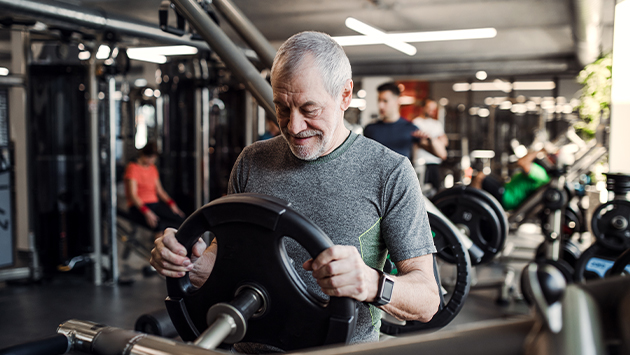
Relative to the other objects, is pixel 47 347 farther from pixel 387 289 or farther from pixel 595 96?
pixel 595 96

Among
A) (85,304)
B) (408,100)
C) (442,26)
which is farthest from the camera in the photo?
(408,100)

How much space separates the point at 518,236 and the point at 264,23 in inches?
209

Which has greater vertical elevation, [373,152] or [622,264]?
[373,152]

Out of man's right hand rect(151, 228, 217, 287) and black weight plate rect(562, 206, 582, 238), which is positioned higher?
man's right hand rect(151, 228, 217, 287)

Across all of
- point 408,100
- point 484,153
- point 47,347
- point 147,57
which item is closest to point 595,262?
point 47,347

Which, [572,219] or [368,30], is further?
[368,30]

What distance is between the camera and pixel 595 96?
231 inches

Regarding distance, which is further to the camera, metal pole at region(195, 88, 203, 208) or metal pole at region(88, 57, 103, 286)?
metal pole at region(195, 88, 203, 208)

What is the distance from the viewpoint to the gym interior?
0.79m

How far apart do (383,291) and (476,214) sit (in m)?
2.58

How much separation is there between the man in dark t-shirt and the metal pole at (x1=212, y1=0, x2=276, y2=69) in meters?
2.74

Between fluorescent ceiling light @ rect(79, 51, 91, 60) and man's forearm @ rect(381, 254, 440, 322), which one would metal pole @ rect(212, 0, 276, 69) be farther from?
fluorescent ceiling light @ rect(79, 51, 91, 60)

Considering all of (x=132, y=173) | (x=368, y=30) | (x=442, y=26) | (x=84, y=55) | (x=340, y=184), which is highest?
(x=442, y=26)

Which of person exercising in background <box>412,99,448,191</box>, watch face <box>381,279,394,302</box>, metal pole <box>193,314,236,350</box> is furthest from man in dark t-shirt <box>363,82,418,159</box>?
metal pole <box>193,314,236,350</box>
